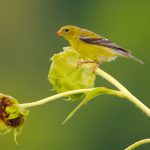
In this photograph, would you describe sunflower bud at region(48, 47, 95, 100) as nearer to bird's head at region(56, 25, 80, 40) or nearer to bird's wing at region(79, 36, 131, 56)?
bird's wing at region(79, 36, 131, 56)

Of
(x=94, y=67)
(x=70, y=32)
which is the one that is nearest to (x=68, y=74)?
(x=94, y=67)

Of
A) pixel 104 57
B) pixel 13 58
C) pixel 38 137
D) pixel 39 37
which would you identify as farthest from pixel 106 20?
pixel 104 57

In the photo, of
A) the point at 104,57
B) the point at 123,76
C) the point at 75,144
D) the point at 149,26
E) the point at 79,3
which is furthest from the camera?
the point at 79,3

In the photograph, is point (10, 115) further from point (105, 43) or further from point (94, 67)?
point (105, 43)

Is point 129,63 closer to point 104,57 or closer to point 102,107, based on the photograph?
point 102,107

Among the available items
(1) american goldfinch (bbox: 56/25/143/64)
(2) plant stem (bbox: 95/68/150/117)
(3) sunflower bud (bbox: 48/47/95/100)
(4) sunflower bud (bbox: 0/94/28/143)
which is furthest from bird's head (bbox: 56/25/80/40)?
(4) sunflower bud (bbox: 0/94/28/143)

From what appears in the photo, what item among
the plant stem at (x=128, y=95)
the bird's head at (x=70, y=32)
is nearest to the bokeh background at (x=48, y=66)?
the bird's head at (x=70, y=32)
